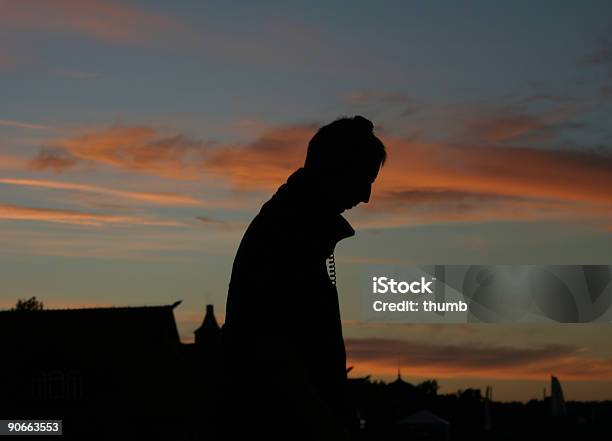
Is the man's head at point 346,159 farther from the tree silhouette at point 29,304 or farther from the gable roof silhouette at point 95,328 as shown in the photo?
the tree silhouette at point 29,304

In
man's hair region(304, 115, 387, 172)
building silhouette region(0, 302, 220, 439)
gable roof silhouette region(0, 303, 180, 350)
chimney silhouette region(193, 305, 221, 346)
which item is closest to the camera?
man's hair region(304, 115, 387, 172)

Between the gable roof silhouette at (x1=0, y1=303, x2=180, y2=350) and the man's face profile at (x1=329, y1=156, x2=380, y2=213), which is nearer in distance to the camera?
the man's face profile at (x1=329, y1=156, x2=380, y2=213)

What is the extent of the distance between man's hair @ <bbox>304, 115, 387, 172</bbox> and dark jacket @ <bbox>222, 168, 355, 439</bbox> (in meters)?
0.07

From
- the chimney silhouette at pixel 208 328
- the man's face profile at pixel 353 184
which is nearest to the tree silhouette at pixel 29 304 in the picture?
the chimney silhouette at pixel 208 328

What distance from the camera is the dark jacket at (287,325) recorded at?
8.74 ft

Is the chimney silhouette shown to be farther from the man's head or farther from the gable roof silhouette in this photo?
the man's head

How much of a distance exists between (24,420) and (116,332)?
22.1 feet

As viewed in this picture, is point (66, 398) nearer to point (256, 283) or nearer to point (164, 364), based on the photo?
point (164, 364)

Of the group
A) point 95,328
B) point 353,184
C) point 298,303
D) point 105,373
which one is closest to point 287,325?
point 298,303

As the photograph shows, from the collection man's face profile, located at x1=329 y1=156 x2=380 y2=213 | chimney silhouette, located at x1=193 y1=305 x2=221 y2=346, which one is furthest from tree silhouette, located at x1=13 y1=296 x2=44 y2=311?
man's face profile, located at x1=329 y1=156 x2=380 y2=213

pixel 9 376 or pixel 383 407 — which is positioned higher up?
pixel 383 407

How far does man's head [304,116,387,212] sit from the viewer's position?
291 centimetres

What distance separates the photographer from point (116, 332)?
6284 cm

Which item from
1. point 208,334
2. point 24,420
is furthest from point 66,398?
point 208,334
